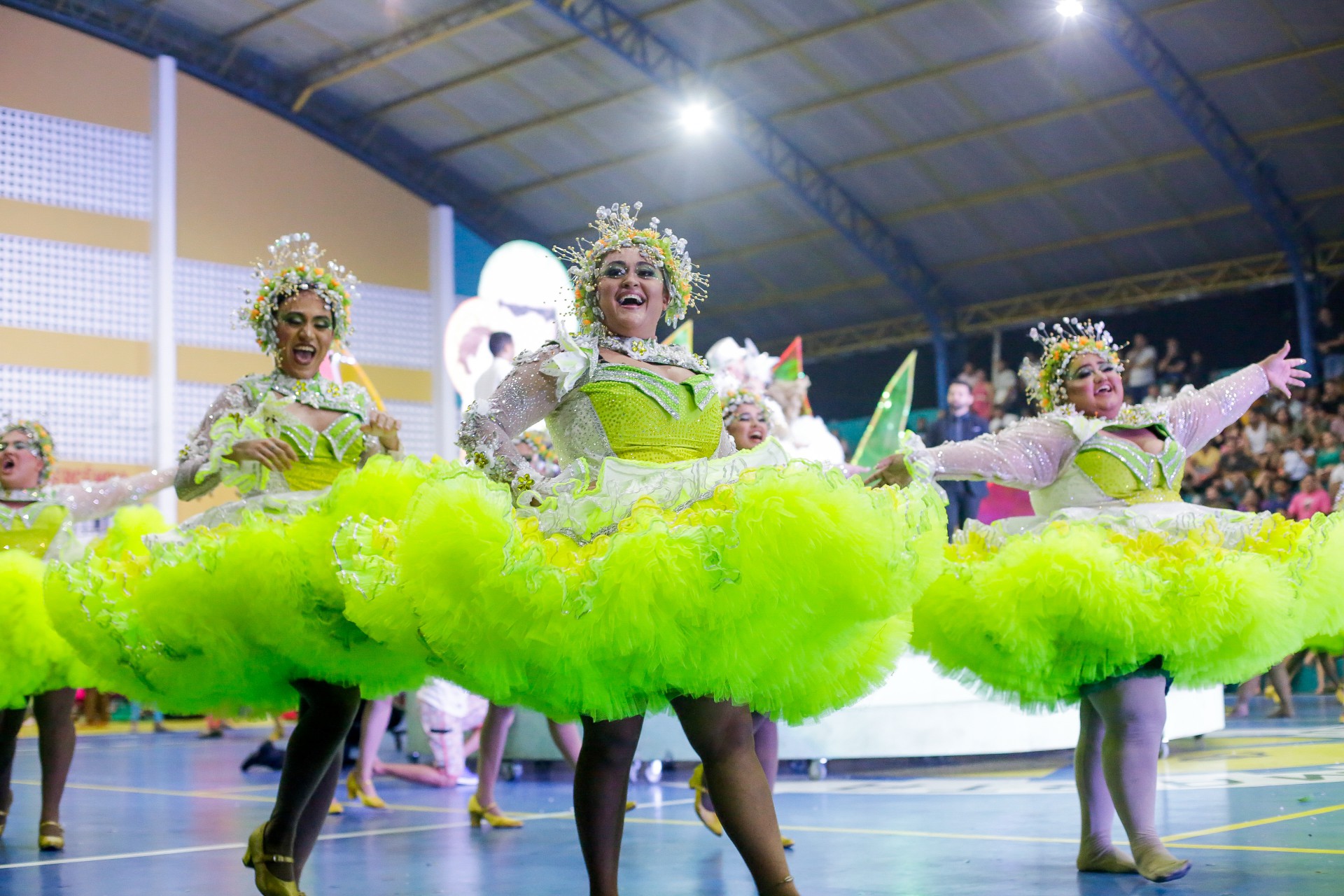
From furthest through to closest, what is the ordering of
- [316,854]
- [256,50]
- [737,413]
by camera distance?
[256,50] → [737,413] → [316,854]

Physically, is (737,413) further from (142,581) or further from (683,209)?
(683,209)

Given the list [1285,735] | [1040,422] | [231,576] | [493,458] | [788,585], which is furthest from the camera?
[1285,735]

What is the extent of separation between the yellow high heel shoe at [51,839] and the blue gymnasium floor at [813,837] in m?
0.08

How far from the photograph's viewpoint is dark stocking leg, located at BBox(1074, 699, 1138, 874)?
389 cm

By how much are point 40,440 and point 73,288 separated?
394 inches

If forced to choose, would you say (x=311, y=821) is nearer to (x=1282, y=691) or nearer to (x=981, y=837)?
(x=981, y=837)

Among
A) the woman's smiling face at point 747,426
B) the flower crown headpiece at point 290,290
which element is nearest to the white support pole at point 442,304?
the woman's smiling face at point 747,426

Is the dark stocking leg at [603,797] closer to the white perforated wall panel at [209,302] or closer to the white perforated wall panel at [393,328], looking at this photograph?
the white perforated wall panel at [209,302]

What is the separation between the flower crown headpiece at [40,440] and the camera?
559 centimetres

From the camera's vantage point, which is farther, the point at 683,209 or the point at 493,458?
the point at 683,209

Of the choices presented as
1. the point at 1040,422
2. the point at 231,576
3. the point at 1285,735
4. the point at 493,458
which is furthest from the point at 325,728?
the point at 1285,735

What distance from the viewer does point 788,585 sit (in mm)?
2738

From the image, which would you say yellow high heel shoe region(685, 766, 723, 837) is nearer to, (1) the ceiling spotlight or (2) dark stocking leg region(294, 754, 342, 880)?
(2) dark stocking leg region(294, 754, 342, 880)

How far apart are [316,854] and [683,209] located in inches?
572
